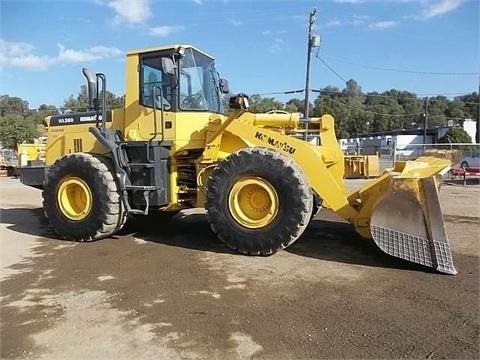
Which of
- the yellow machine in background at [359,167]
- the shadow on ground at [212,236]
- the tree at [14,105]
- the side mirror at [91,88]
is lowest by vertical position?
the shadow on ground at [212,236]

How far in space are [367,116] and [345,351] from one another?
87565 mm

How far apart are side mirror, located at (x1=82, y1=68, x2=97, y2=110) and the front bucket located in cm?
455

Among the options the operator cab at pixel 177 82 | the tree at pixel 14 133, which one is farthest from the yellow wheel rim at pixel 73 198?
the tree at pixel 14 133

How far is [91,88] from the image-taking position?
739cm

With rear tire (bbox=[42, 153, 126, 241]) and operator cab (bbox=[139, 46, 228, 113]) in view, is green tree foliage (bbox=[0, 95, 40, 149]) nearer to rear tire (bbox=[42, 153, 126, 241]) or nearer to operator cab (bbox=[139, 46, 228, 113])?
rear tire (bbox=[42, 153, 126, 241])

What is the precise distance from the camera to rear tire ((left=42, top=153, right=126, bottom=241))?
272 inches

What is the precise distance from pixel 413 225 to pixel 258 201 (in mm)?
1904

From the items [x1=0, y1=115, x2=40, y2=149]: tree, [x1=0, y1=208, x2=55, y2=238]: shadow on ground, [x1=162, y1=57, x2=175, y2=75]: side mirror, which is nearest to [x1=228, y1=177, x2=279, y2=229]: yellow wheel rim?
[x1=162, y1=57, x2=175, y2=75]: side mirror

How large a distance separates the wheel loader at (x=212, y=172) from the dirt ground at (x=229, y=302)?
41 cm

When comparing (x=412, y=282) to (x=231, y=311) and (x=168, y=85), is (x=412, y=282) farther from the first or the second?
(x=168, y=85)

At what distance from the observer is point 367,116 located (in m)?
87.2

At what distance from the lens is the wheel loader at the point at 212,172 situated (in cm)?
550

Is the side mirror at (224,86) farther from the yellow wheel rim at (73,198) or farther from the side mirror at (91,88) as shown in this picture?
the yellow wheel rim at (73,198)

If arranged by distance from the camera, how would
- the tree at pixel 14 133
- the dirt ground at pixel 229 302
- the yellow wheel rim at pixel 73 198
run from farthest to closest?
the tree at pixel 14 133, the yellow wheel rim at pixel 73 198, the dirt ground at pixel 229 302
